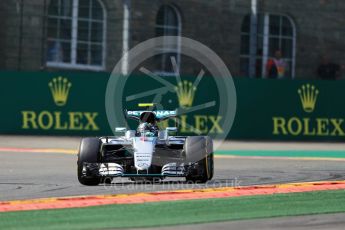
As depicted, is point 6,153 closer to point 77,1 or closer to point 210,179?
point 210,179

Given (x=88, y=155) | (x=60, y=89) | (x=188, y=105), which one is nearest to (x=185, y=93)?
(x=188, y=105)

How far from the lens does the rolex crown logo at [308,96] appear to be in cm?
2786

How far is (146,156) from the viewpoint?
42.2ft

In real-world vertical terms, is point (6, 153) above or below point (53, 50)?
below

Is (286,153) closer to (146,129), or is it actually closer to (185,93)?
(185,93)

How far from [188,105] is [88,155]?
14212mm

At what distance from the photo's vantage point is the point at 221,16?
38.7 meters

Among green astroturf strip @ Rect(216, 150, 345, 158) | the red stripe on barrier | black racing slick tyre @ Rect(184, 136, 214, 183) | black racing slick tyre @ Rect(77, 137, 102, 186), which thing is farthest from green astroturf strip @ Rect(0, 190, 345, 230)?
green astroturf strip @ Rect(216, 150, 345, 158)

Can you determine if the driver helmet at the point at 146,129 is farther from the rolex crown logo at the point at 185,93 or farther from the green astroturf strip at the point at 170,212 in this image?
the rolex crown logo at the point at 185,93

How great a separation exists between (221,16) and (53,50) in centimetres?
788

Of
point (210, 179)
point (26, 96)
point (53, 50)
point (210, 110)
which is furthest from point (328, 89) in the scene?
point (210, 179)

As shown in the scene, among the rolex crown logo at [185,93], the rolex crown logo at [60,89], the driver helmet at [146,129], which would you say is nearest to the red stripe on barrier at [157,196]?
the driver helmet at [146,129]

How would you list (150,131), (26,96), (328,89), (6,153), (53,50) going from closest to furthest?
(150,131), (6,153), (26,96), (328,89), (53,50)

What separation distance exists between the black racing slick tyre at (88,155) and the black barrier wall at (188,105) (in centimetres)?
1247
